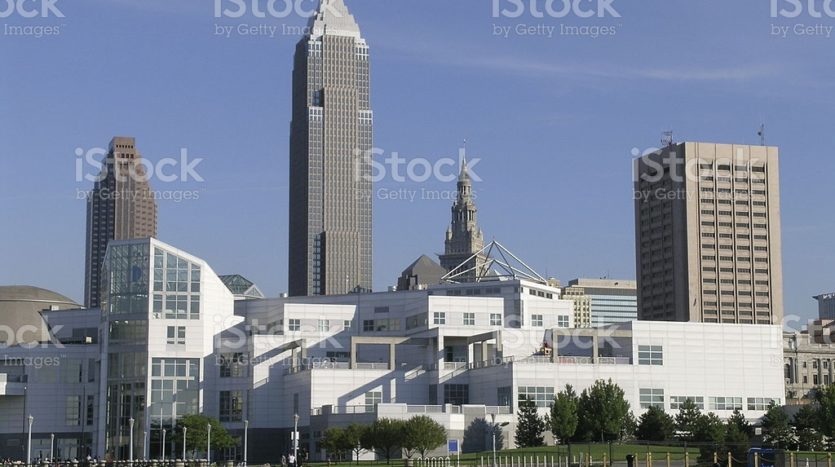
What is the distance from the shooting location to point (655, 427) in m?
142

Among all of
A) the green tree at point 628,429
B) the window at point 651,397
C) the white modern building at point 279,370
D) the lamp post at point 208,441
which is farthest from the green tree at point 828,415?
the lamp post at point 208,441

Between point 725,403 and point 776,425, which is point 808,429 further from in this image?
point 725,403

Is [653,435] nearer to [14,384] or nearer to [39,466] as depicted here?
[39,466]

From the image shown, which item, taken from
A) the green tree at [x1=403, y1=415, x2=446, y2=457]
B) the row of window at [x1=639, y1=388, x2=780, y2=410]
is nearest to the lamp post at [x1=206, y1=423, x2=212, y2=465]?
the green tree at [x1=403, y1=415, x2=446, y2=457]

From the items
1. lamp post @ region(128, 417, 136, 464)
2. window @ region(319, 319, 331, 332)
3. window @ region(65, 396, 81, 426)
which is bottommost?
lamp post @ region(128, 417, 136, 464)

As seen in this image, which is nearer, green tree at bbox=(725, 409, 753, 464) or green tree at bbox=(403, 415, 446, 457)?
green tree at bbox=(725, 409, 753, 464)

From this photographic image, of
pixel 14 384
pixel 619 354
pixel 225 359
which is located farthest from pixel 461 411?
pixel 14 384

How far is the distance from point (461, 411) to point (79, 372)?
174 feet

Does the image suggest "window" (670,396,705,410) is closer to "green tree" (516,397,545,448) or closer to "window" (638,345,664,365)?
"window" (638,345,664,365)

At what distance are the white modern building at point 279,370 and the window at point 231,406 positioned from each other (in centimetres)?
12

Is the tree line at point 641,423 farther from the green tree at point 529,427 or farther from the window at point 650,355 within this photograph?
the window at point 650,355

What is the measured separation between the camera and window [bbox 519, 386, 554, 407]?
149 m

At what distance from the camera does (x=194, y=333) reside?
161 m

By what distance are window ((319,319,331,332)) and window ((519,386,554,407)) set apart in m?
39.5
